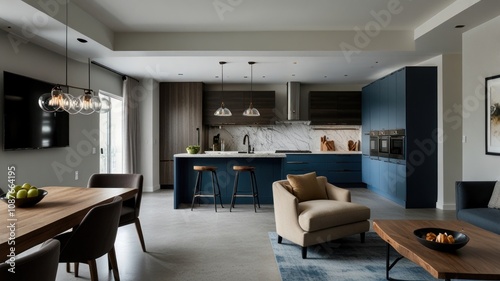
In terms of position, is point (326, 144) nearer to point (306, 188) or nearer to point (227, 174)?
point (227, 174)

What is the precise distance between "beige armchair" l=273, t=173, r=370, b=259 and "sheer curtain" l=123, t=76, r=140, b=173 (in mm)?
4199

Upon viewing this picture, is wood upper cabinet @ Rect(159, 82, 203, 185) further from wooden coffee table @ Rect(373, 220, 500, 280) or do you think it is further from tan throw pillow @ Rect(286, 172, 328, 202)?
wooden coffee table @ Rect(373, 220, 500, 280)

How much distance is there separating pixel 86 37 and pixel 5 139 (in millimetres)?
1519

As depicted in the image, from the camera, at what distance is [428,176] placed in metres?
5.36

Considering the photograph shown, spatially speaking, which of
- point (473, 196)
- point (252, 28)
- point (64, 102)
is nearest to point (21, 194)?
point (64, 102)

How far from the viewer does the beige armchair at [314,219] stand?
309 centimetres

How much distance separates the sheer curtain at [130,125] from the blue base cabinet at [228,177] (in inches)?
64.8

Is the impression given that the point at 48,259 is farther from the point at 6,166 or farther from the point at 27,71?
the point at 27,71

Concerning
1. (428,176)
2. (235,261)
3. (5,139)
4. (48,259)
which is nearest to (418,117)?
(428,176)

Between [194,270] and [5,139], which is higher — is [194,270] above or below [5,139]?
below

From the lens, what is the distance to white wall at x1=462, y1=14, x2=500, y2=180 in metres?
3.82

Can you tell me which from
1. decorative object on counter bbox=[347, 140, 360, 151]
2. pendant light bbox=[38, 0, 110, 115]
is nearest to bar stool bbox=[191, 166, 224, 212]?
pendant light bbox=[38, 0, 110, 115]

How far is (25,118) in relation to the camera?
3865mm

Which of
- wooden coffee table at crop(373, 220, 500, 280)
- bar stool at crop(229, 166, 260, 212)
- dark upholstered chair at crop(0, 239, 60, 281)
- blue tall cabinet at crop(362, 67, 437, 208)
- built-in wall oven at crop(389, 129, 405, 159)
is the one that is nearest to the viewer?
dark upholstered chair at crop(0, 239, 60, 281)
